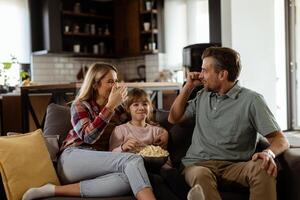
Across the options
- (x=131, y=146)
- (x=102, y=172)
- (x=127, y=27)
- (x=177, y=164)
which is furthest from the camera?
(x=127, y=27)

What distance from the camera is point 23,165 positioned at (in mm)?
2213

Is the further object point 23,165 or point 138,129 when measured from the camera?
point 138,129

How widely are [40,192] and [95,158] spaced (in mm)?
348

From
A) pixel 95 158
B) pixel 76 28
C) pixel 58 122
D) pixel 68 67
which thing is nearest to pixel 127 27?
pixel 76 28

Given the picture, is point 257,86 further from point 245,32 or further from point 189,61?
point 189,61

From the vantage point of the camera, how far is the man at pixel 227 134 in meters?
2.06

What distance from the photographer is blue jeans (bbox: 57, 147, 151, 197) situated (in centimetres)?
215

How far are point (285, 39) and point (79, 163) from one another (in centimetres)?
370

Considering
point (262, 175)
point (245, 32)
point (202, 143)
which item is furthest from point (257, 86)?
point (262, 175)

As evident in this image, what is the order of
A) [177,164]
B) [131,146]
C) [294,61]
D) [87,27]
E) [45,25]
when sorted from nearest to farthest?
[131,146] < [177,164] < [294,61] < [45,25] < [87,27]

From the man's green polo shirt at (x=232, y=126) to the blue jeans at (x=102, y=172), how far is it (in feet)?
1.28

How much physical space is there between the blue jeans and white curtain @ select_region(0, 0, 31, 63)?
4390mm

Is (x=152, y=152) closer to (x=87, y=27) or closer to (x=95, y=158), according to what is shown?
(x=95, y=158)

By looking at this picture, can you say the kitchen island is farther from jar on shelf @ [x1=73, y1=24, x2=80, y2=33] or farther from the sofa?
jar on shelf @ [x1=73, y1=24, x2=80, y2=33]
